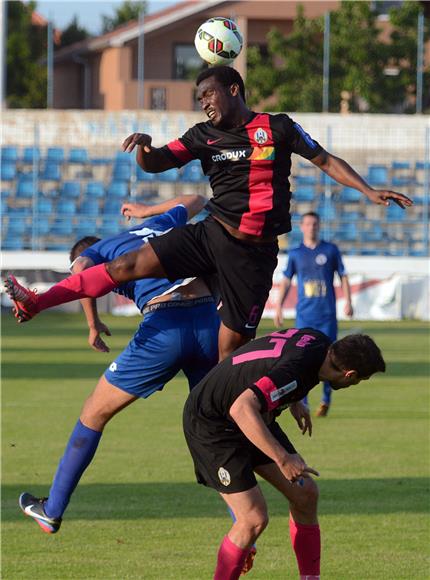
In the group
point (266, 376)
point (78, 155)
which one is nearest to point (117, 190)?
point (78, 155)

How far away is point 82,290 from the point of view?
814 cm

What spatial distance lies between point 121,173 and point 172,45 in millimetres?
16305

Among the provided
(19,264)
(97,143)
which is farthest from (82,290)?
(97,143)

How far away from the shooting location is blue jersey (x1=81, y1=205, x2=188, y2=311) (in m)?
8.64

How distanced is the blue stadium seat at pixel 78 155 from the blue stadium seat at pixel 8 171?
Result: 1.71 metres

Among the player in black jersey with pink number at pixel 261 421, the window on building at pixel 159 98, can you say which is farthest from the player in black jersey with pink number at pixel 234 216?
the window on building at pixel 159 98

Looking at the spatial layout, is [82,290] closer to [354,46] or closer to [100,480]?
[100,480]

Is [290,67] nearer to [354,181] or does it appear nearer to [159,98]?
[159,98]

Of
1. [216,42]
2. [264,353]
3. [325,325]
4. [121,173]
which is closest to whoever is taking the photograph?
[264,353]

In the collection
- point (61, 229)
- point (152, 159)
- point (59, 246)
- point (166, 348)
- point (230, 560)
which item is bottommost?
point (59, 246)

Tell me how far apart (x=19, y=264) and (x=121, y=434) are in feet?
59.3

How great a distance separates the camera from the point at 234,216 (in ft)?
27.1

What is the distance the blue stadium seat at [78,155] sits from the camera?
3784 centimetres

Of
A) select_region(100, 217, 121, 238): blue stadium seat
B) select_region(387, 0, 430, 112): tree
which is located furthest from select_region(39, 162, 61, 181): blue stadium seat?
select_region(387, 0, 430, 112): tree
